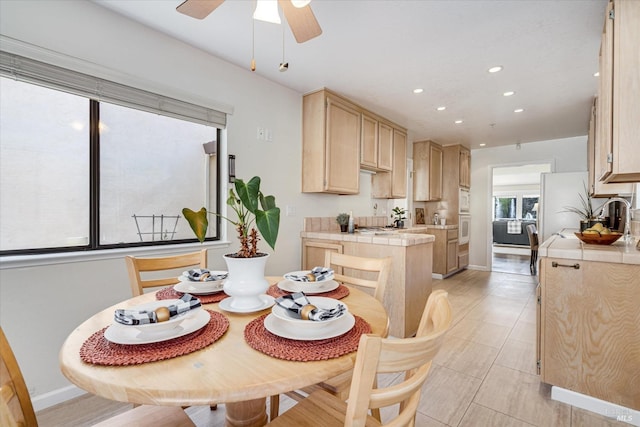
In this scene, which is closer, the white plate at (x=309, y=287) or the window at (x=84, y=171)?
the white plate at (x=309, y=287)

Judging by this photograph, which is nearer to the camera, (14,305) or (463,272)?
(14,305)

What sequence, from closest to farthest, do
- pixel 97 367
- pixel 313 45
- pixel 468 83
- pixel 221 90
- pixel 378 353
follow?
pixel 378 353 < pixel 97 367 < pixel 313 45 < pixel 221 90 < pixel 468 83

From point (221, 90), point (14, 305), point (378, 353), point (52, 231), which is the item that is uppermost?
point (221, 90)

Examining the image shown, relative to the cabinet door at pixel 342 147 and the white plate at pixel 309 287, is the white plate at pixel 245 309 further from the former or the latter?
the cabinet door at pixel 342 147

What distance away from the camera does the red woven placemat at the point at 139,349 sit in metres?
0.72

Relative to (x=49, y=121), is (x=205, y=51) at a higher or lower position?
higher

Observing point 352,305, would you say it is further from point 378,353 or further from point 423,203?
point 423,203

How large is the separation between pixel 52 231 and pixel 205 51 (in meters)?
1.70

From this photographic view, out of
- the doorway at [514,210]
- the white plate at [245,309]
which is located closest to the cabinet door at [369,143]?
the white plate at [245,309]

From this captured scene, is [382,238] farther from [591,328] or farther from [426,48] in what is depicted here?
[426,48]

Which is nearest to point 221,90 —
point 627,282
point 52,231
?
point 52,231

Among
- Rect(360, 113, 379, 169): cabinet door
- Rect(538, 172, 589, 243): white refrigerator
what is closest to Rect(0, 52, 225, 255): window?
Rect(360, 113, 379, 169): cabinet door

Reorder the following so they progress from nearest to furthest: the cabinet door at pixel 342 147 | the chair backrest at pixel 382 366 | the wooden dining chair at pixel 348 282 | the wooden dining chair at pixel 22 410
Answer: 1. the chair backrest at pixel 382 366
2. the wooden dining chair at pixel 22 410
3. the wooden dining chair at pixel 348 282
4. the cabinet door at pixel 342 147

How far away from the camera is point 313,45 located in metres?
2.21
